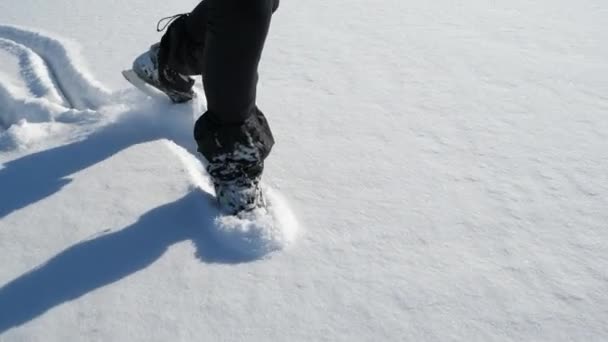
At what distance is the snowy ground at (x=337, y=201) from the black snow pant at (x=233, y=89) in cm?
12

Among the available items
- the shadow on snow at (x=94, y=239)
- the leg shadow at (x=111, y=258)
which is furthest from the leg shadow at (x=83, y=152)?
the leg shadow at (x=111, y=258)

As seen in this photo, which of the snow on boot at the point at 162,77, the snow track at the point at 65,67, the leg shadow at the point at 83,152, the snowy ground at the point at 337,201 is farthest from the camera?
the snow track at the point at 65,67

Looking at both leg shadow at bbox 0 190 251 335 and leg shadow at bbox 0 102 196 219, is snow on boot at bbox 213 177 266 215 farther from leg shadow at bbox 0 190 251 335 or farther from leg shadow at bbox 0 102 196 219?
leg shadow at bbox 0 102 196 219

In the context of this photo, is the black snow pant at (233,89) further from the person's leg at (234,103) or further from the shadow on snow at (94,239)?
the shadow on snow at (94,239)

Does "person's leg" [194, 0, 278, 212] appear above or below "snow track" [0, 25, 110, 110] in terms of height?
above

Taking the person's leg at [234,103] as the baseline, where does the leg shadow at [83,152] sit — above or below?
below

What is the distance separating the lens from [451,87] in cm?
165

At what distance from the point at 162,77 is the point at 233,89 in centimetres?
48

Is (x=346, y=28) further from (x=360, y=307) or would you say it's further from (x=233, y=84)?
(x=360, y=307)

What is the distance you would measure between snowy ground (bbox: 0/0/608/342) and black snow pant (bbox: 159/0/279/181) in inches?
4.7

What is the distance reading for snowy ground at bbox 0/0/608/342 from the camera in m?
0.84

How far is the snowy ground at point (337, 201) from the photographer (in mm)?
843

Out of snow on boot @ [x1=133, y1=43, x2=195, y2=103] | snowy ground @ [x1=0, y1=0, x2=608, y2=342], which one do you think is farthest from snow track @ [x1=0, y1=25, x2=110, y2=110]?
snow on boot @ [x1=133, y1=43, x2=195, y2=103]

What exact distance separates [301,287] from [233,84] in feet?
1.28
